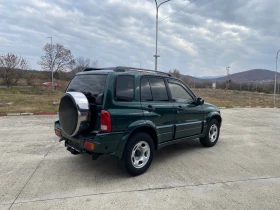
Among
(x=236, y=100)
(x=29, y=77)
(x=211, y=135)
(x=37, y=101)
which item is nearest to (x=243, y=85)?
(x=236, y=100)

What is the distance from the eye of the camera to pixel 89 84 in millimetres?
3791

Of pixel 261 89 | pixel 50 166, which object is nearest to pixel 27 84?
pixel 50 166

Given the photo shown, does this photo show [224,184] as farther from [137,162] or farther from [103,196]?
[103,196]

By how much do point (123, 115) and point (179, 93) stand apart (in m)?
1.84

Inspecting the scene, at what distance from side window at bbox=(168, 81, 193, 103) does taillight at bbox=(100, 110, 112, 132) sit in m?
1.79

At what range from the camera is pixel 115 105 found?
3408 millimetres

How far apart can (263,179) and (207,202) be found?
1.50m

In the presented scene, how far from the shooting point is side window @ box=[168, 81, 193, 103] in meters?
4.61

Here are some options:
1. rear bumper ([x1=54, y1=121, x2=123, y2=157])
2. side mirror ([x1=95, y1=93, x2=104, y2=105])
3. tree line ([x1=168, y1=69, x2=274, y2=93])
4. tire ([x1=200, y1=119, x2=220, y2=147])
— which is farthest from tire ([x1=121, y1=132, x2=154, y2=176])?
tree line ([x1=168, y1=69, x2=274, y2=93])

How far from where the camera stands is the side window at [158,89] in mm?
4180

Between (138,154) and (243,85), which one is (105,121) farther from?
(243,85)

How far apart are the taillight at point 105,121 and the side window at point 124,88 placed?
1.14ft

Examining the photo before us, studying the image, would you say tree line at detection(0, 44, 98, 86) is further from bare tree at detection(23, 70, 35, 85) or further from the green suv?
the green suv

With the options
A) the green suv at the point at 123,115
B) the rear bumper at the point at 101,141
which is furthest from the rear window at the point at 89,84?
the rear bumper at the point at 101,141
